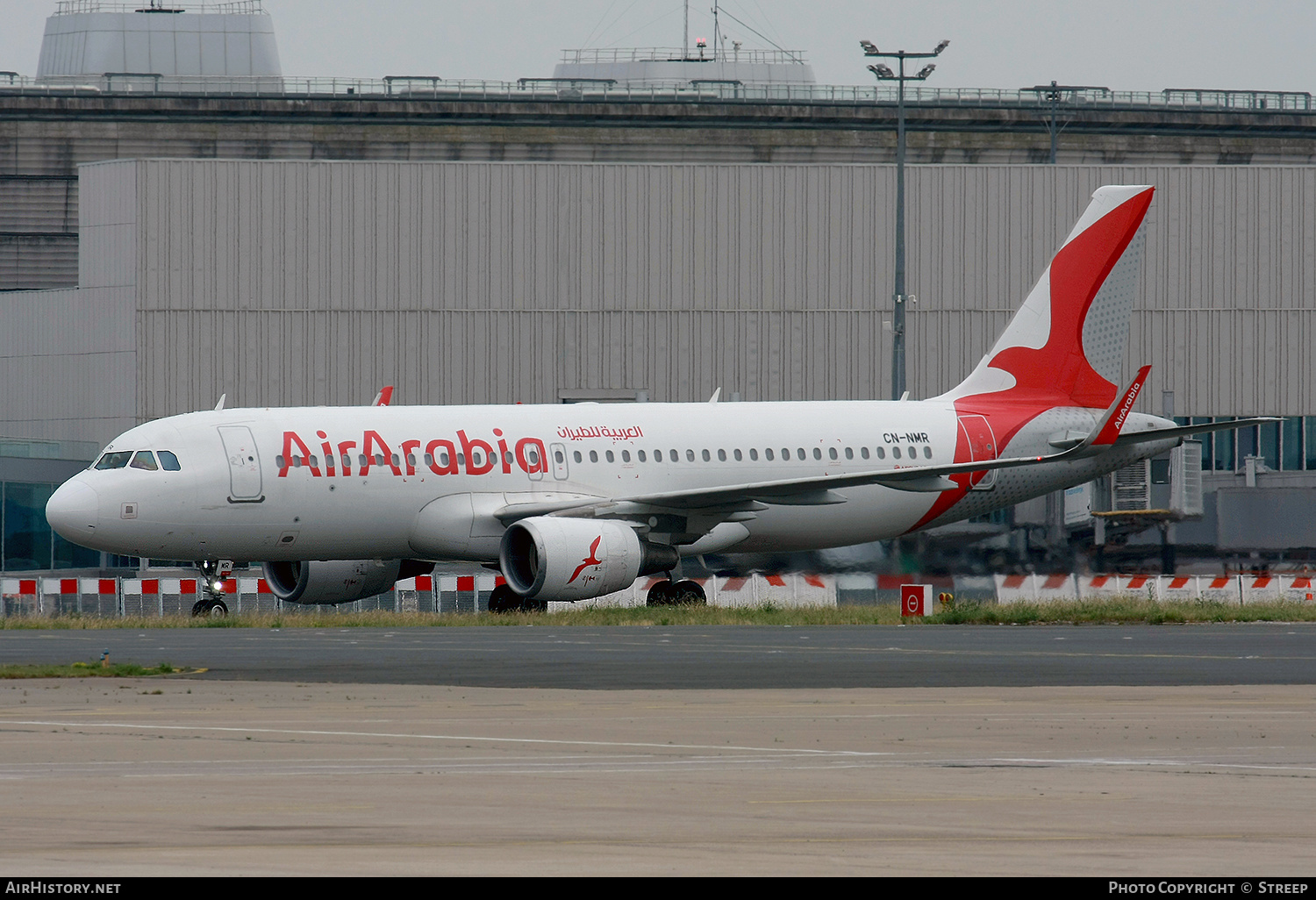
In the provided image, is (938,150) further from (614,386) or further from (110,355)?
(110,355)

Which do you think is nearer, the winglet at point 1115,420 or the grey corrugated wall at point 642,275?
the winglet at point 1115,420

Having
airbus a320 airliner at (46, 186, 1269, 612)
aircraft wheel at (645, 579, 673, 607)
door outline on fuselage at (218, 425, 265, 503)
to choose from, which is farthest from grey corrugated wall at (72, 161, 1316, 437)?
door outline on fuselage at (218, 425, 265, 503)

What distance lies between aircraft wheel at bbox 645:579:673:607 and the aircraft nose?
30.5ft

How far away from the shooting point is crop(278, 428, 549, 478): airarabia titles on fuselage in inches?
1337

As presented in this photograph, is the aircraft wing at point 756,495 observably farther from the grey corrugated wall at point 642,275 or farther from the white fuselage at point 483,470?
the grey corrugated wall at point 642,275

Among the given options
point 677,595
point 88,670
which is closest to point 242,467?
point 677,595

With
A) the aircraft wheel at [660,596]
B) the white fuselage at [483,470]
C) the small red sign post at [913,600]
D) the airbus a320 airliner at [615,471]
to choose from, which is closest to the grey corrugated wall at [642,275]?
the airbus a320 airliner at [615,471]

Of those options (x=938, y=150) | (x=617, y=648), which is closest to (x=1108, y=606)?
(x=617, y=648)

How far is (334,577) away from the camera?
36.4m

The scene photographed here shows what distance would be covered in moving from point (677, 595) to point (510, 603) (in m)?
3.05

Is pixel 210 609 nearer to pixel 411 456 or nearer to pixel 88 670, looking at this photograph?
pixel 411 456

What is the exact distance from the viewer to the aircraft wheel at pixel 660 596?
36.8 meters

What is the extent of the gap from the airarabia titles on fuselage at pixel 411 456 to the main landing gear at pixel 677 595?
2.89 meters

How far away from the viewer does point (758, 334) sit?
5922cm
